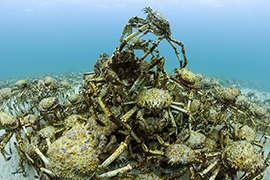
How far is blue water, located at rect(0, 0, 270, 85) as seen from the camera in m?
79.9

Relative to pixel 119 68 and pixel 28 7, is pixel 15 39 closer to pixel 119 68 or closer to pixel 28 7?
pixel 28 7

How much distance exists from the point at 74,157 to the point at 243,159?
1.69m

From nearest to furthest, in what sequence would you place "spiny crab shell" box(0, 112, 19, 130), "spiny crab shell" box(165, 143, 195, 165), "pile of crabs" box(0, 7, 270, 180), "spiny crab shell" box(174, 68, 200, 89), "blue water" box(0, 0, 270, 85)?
"pile of crabs" box(0, 7, 270, 180) → "spiny crab shell" box(165, 143, 195, 165) → "spiny crab shell" box(0, 112, 19, 130) → "spiny crab shell" box(174, 68, 200, 89) → "blue water" box(0, 0, 270, 85)

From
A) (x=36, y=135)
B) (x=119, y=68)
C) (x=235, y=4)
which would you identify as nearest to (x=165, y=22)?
(x=119, y=68)

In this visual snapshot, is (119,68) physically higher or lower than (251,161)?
higher

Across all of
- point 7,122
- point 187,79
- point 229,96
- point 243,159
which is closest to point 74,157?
point 7,122

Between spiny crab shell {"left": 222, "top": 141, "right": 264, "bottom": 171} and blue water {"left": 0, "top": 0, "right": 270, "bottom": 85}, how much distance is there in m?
75.5

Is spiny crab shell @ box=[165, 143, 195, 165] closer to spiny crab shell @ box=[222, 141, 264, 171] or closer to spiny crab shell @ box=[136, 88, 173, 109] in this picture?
spiny crab shell @ box=[222, 141, 264, 171]

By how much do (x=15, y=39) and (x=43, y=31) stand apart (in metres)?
16.8

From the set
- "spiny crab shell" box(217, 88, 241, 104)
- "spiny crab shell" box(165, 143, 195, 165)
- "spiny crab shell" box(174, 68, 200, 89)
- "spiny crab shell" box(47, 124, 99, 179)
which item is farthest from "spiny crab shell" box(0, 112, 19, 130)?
"spiny crab shell" box(217, 88, 241, 104)

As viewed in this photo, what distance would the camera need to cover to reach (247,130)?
2.54 metres

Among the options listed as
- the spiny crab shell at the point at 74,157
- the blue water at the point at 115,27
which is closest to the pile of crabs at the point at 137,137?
the spiny crab shell at the point at 74,157

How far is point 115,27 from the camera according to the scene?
113 m

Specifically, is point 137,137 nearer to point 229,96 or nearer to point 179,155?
point 179,155
